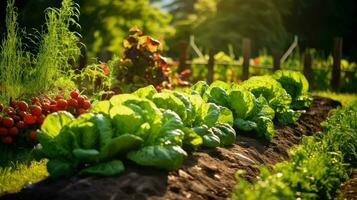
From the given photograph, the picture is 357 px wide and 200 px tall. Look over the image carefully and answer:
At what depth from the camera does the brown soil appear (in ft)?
12.3

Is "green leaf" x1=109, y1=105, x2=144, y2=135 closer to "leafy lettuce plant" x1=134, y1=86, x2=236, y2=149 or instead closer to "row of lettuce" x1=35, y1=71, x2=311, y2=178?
"row of lettuce" x1=35, y1=71, x2=311, y2=178

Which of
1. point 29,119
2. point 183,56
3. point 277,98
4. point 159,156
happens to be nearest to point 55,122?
point 159,156

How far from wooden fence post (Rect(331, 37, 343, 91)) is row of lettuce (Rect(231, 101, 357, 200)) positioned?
550cm

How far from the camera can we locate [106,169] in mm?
3943

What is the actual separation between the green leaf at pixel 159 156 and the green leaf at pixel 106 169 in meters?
0.13

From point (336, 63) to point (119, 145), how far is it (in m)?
9.25

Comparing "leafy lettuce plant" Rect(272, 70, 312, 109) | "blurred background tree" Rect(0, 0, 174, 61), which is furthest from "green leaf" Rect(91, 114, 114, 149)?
"blurred background tree" Rect(0, 0, 174, 61)

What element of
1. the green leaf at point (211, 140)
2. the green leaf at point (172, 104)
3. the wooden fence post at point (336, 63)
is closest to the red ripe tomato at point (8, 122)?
the green leaf at point (172, 104)

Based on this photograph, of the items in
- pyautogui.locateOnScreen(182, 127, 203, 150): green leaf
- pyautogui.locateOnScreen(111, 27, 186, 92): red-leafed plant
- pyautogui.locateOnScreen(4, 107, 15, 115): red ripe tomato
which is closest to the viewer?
pyautogui.locateOnScreen(182, 127, 203, 150): green leaf

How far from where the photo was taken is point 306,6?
70.7ft

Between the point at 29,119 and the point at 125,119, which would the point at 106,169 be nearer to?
the point at 125,119

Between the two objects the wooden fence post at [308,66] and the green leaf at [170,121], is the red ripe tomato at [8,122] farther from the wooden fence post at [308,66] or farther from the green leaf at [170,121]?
the wooden fence post at [308,66]

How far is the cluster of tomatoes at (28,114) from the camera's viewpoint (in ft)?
18.1

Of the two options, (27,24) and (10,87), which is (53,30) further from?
(27,24)
